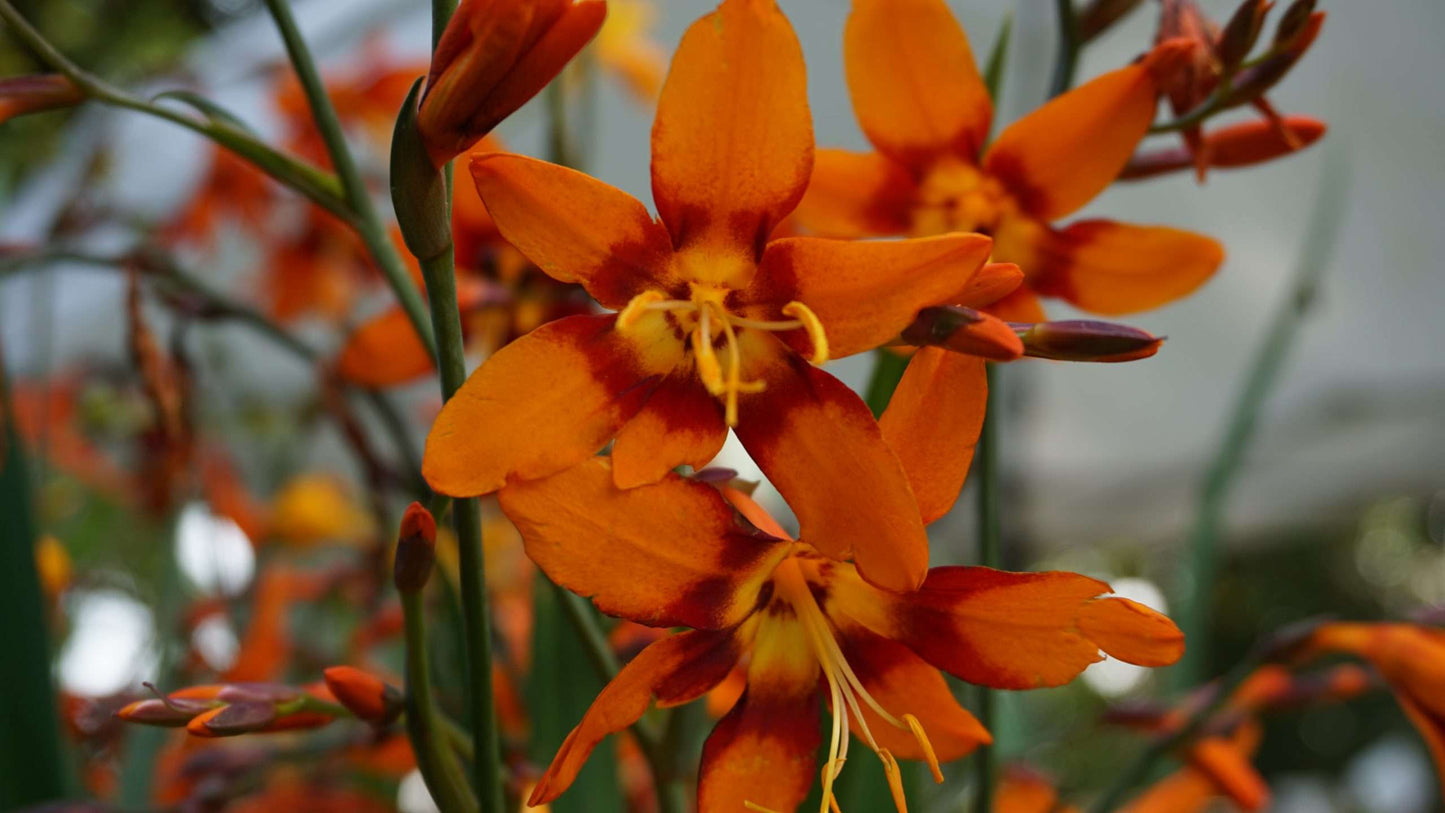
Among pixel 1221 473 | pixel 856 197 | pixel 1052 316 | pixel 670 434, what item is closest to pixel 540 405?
pixel 670 434

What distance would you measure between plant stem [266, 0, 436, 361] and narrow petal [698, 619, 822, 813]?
11 centimetres

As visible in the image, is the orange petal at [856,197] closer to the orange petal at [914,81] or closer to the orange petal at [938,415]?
the orange petal at [914,81]

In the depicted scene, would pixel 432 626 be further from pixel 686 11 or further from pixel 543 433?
pixel 686 11

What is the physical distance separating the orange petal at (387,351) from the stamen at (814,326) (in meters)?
0.19

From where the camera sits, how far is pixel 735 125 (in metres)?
→ 0.22

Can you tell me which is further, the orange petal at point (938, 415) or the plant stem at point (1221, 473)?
the plant stem at point (1221, 473)

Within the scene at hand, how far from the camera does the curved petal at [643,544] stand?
0.70 feet

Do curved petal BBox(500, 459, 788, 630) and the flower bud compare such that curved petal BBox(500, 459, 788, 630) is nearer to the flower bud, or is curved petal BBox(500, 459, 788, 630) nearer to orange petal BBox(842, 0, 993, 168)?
A: the flower bud

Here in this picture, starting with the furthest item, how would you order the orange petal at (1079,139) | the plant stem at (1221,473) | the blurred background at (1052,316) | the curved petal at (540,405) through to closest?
the blurred background at (1052,316) < the plant stem at (1221,473) < the orange petal at (1079,139) < the curved petal at (540,405)

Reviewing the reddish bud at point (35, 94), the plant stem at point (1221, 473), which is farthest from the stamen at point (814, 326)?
the plant stem at point (1221, 473)

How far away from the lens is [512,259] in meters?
0.50

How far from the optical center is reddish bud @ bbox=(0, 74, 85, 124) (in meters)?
0.29

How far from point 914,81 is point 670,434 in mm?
166

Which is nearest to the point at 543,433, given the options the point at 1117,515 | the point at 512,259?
the point at 512,259
